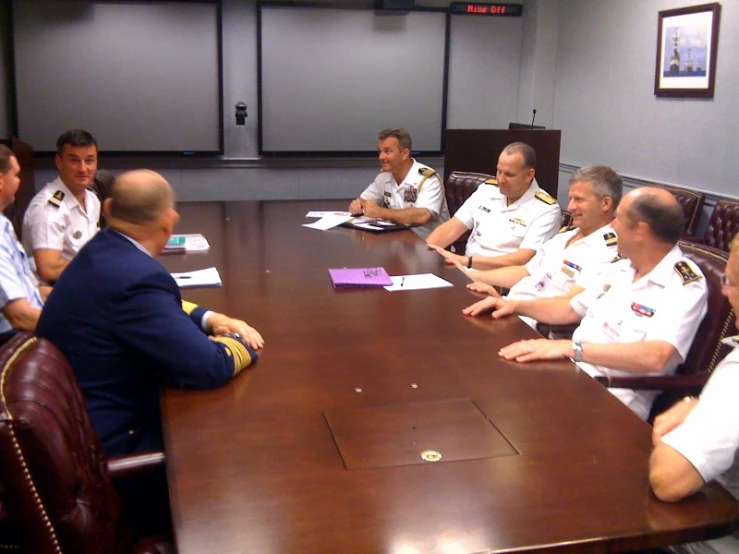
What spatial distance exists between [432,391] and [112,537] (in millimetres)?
781

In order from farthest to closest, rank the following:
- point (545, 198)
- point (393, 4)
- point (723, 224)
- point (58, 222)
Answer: point (393, 4), point (723, 224), point (545, 198), point (58, 222)

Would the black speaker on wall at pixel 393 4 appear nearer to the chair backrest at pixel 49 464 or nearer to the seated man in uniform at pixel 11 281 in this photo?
the seated man in uniform at pixel 11 281

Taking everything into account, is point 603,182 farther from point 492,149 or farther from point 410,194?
point 492,149

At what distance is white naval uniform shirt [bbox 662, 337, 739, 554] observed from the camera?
138cm

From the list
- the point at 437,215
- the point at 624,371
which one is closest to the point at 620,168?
the point at 437,215

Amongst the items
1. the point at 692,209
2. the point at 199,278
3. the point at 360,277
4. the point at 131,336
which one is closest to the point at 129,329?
the point at 131,336

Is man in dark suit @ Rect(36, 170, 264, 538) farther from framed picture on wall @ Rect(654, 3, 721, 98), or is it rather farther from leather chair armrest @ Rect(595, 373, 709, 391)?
framed picture on wall @ Rect(654, 3, 721, 98)

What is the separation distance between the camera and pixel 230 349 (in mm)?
1939

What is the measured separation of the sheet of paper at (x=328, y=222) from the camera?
412 cm

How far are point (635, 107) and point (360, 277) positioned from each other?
3500 mm

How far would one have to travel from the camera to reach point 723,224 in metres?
4.42

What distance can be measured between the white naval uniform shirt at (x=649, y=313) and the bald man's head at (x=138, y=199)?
4.44 ft

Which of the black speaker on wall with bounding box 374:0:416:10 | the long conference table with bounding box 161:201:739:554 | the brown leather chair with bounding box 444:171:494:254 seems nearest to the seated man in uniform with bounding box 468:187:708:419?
the long conference table with bounding box 161:201:739:554

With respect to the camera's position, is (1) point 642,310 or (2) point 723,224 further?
(2) point 723,224
